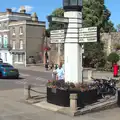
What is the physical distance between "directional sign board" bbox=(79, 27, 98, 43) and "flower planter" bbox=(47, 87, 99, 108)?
2069 millimetres

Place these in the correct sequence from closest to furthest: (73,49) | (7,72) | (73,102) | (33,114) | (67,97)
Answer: (73,102) → (33,114) → (67,97) → (73,49) → (7,72)

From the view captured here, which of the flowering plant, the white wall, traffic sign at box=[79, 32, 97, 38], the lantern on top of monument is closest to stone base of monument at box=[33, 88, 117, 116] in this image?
the flowering plant

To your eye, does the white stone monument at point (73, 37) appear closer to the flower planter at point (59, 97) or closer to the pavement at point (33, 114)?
the flower planter at point (59, 97)

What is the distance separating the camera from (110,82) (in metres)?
15.5

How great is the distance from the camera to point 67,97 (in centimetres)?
1254

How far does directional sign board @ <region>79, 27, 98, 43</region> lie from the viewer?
1277cm

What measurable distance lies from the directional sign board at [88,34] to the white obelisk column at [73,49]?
0.23 meters

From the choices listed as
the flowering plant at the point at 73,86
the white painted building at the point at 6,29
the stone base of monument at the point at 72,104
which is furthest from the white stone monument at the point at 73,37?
the white painted building at the point at 6,29

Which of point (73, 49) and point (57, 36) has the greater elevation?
point (57, 36)

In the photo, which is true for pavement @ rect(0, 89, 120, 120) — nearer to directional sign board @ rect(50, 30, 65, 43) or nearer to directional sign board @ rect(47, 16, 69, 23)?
directional sign board @ rect(50, 30, 65, 43)

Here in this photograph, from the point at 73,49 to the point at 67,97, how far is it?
227cm

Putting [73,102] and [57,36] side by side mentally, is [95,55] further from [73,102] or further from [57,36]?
[73,102]

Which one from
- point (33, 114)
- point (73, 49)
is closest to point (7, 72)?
point (73, 49)

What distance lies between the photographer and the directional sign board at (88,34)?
12766 millimetres
